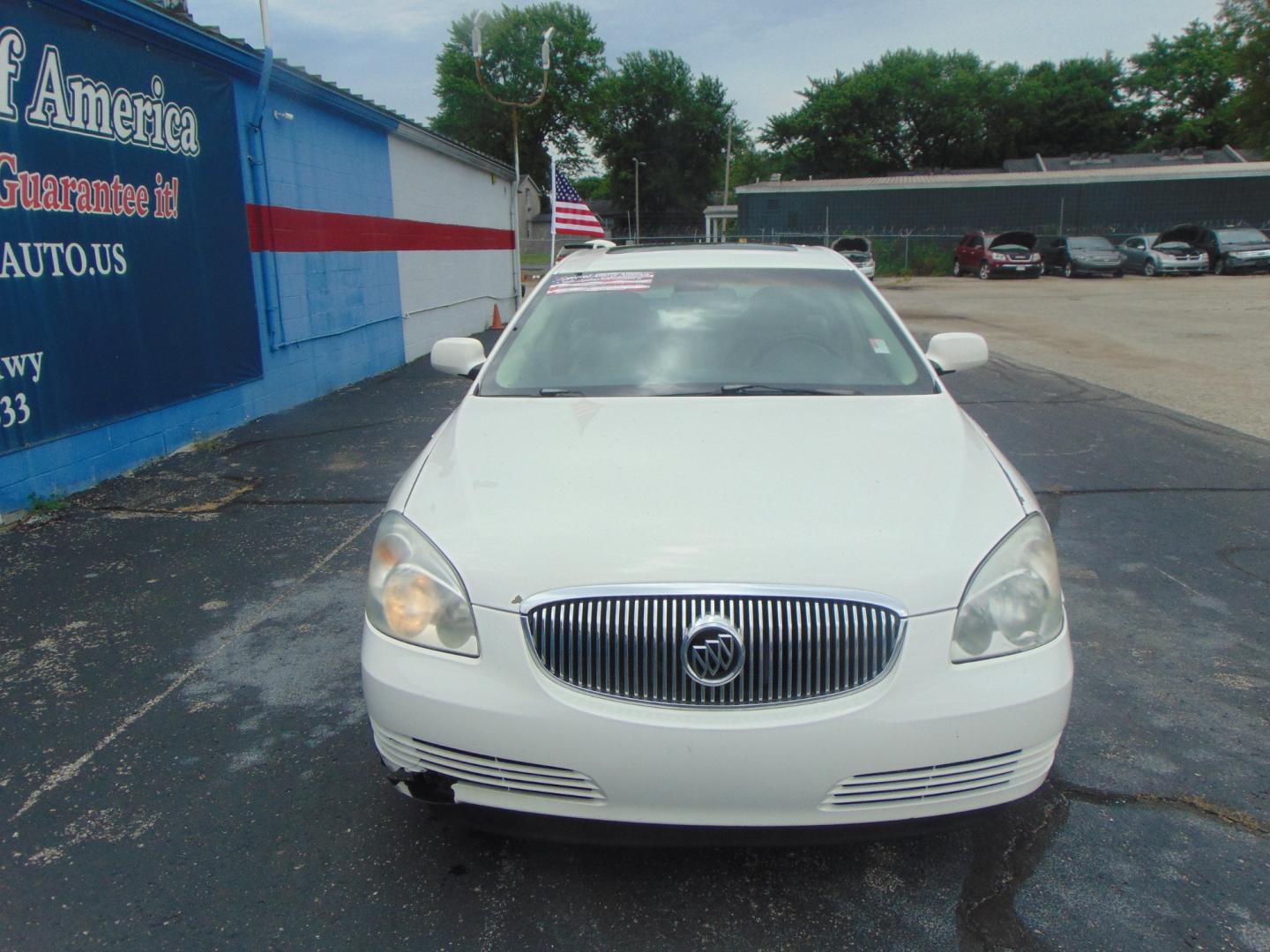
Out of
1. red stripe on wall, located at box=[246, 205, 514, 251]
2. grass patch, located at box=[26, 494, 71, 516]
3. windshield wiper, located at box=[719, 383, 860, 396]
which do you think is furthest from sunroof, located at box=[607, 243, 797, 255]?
red stripe on wall, located at box=[246, 205, 514, 251]

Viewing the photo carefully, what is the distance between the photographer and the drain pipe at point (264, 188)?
8531 millimetres

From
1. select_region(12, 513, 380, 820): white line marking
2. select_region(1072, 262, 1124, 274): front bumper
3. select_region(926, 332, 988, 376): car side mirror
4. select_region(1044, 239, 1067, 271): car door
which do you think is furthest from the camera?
select_region(1044, 239, 1067, 271): car door

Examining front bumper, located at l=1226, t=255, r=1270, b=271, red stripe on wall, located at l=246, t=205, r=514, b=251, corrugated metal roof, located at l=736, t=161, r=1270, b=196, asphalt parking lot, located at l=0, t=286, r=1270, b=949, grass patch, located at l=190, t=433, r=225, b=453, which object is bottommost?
asphalt parking lot, located at l=0, t=286, r=1270, b=949

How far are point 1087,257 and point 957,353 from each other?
29746 millimetres

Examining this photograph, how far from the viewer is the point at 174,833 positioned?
271 cm

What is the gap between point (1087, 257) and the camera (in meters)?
29.9

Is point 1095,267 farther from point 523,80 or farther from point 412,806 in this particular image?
point 523,80

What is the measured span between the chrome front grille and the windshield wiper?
1.39 metres

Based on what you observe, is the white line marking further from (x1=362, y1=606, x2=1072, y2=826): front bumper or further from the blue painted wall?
the blue painted wall

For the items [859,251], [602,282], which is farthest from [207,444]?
[859,251]

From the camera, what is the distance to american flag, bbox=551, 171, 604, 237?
14602mm

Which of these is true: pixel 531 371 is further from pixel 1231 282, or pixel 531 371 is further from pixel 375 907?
pixel 1231 282

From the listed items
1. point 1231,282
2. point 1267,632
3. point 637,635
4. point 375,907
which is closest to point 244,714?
point 375,907

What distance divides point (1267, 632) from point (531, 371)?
10.8ft
